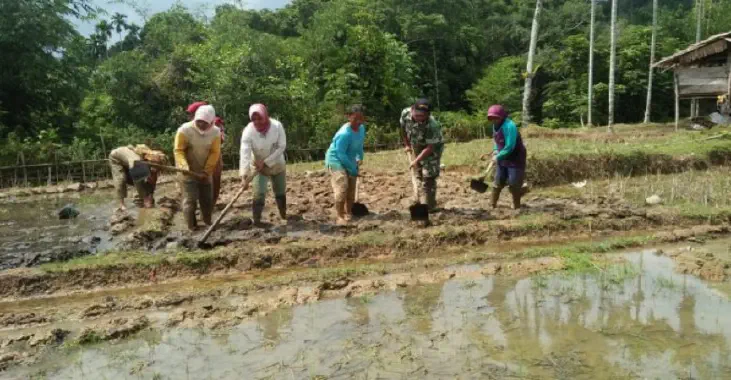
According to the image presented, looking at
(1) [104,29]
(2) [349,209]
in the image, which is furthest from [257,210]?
(1) [104,29]

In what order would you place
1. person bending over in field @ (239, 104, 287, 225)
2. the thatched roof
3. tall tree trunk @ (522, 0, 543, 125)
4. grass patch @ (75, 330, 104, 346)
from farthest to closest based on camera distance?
tall tree trunk @ (522, 0, 543, 125), the thatched roof, person bending over in field @ (239, 104, 287, 225), grass patch @ (75, 330, 104, 346)

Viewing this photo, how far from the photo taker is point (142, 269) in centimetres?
563

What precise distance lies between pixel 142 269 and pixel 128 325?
4.86 ft

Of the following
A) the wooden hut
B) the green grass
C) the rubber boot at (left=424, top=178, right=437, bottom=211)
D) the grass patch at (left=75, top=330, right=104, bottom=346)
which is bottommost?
the grass patch at (left=75, top=330, right=104, bottom=346)

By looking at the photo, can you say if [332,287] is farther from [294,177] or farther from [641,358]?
[294,177]

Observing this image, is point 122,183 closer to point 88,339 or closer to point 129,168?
point 129,168

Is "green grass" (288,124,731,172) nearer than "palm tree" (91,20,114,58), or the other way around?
"green grass" (288,124,731,172)

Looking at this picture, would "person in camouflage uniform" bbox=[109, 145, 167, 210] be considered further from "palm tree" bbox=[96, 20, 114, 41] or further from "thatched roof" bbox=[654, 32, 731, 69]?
"palm tree" bbox=[96, 20, 114, 41]

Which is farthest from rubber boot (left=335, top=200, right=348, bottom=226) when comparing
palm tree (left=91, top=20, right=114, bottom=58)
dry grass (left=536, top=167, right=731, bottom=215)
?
palm tree (left=91, top=20, right=114, bottom=58)

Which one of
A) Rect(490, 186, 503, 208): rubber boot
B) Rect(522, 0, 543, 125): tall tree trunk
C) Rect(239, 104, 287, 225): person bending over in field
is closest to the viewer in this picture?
Rect(239, 104, 287, 225): person bending over in field

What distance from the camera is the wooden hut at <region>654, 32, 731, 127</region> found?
53.5ft

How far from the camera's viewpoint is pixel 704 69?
56.3 feet

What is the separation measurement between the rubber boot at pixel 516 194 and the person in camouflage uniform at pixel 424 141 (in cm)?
111

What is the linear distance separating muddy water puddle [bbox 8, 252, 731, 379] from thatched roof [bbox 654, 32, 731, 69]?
14.1 meters
